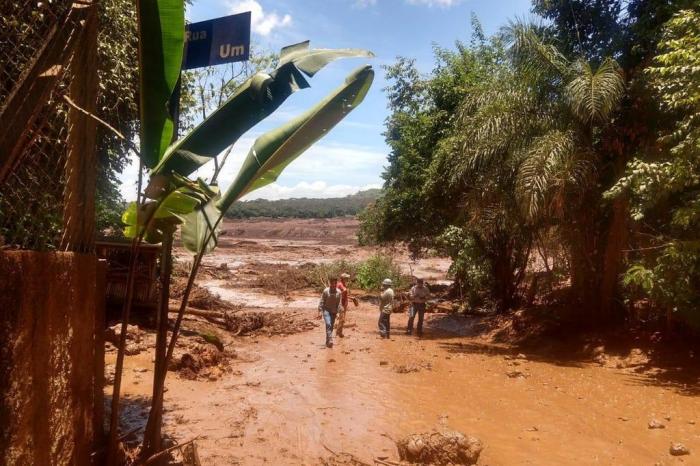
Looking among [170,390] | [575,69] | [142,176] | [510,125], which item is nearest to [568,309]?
[510,125]

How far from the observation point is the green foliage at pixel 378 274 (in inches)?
987

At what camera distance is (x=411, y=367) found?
10.0m

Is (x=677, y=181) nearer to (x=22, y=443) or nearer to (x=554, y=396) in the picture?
(x=554, y=396)

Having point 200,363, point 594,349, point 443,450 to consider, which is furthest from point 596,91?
point 200,363

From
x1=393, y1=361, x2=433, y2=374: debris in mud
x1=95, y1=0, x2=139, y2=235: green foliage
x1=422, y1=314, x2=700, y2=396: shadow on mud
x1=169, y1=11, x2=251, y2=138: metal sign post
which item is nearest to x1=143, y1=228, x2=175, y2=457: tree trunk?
x1=169, y1=11, x2=251, y2=138: metal sign post

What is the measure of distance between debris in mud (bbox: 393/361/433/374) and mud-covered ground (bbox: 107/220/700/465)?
0.04 metres

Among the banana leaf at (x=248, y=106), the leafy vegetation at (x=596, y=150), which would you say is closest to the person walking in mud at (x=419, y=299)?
the leafy vegetation at (x=596, y=150)

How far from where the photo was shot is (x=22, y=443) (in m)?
2.90

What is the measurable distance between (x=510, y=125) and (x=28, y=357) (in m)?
10.4

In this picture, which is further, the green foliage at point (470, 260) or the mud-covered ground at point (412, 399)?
the green foliage at point (470, 260)

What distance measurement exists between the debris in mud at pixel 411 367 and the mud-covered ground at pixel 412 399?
0.04m

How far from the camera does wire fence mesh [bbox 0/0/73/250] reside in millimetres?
3004

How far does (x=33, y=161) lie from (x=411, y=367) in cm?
803

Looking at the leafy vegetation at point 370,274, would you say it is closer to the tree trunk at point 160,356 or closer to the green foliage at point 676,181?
the green foliage at point 676,181
